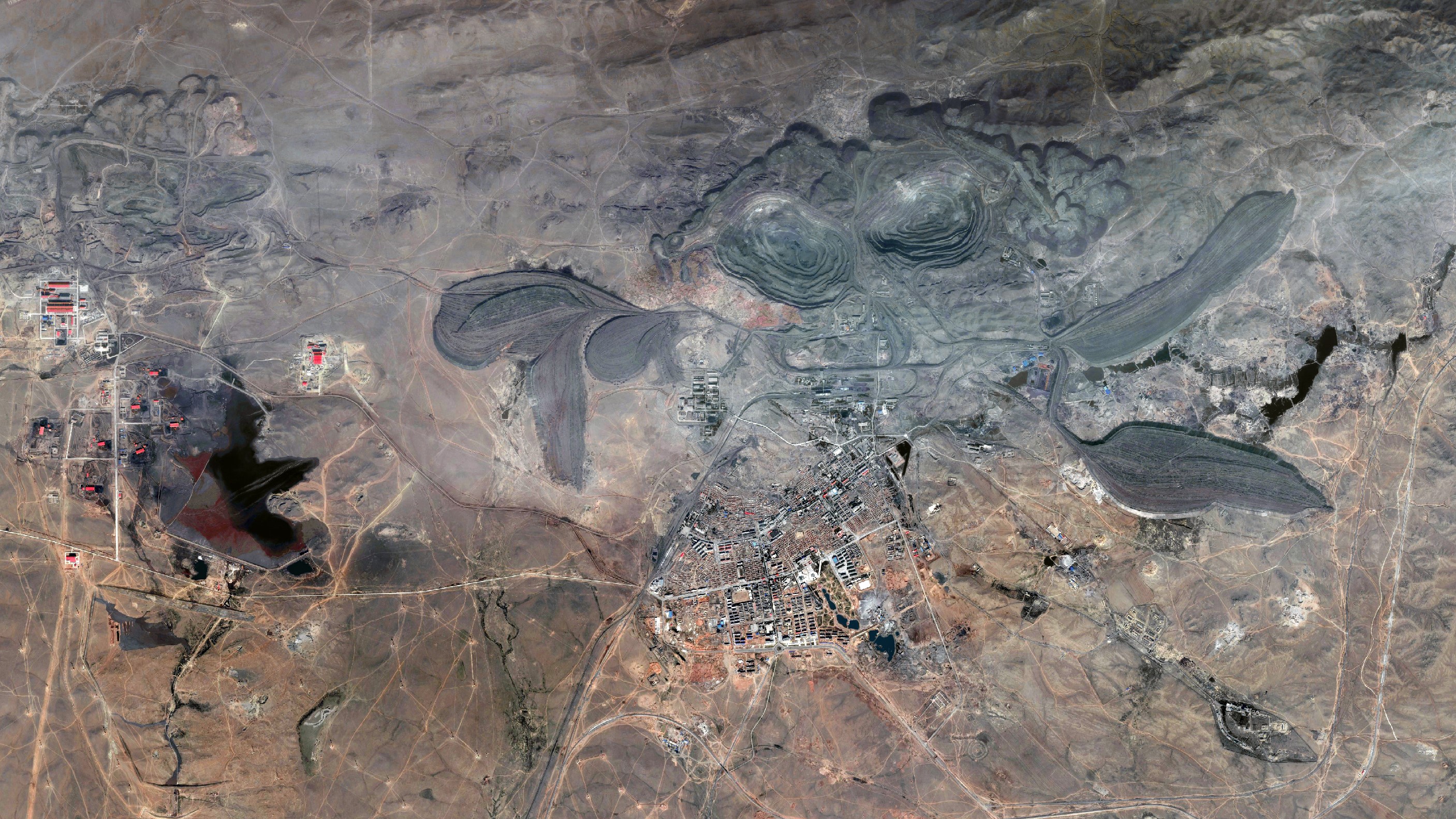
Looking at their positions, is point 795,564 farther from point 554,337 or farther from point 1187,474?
point 1187,474

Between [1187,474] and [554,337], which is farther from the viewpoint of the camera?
[554,337]

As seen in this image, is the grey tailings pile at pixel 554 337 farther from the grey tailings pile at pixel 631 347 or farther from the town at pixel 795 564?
the town at pixel 795 564

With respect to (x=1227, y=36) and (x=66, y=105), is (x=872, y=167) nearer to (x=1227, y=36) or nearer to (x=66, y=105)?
(x=1227, y=36)

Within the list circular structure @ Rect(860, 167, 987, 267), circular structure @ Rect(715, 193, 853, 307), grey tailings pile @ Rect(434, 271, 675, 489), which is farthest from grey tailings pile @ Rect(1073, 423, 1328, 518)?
grey tailings pile @ Rect(434, 271, 675, 489)

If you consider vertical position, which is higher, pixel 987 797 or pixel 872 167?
pixel 872 167

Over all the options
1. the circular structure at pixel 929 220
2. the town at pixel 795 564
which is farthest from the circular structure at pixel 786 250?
the town at pixel 795 564

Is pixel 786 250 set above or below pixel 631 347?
above

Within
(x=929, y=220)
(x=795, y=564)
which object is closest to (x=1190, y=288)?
(x=929, y=220)

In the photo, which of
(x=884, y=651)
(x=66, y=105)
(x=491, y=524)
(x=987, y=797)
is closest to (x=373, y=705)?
(x=491, y=524)
